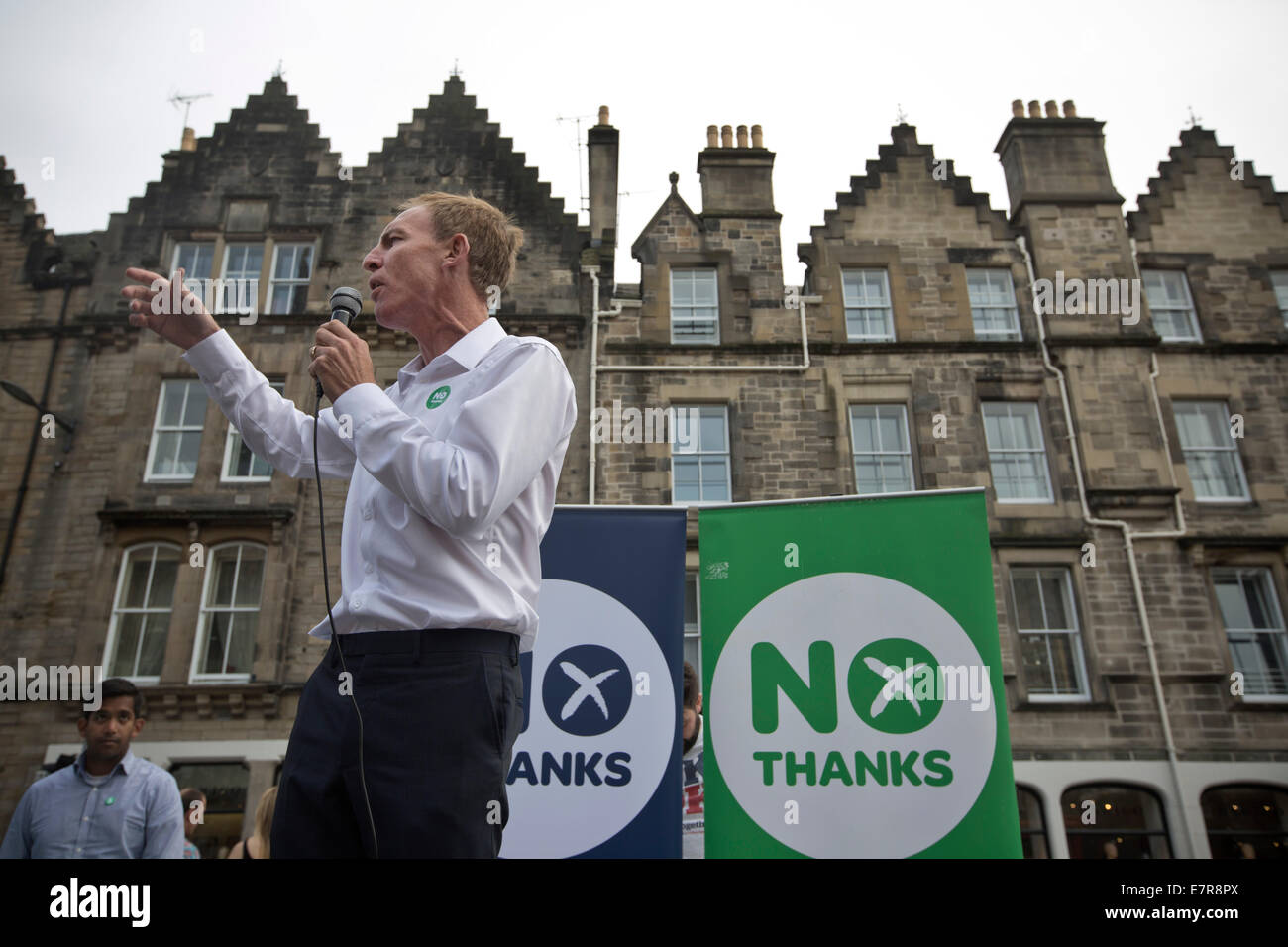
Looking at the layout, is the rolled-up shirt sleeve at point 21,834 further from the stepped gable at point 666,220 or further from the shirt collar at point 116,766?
the stepped gable at point 666,220

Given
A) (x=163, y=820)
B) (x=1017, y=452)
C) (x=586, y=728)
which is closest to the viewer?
(x=586, y=728)

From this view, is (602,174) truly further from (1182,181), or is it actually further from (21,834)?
(21,834)

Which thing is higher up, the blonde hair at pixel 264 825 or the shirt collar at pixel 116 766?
the shirt collar at pixel 116 766

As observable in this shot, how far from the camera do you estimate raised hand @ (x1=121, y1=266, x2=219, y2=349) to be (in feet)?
7.29

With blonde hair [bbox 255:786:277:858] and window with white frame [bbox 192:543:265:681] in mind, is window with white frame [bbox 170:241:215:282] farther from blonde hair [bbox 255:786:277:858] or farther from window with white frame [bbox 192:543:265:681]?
blonde hair [bbox 255:786:277:858]

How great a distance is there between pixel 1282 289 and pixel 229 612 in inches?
846

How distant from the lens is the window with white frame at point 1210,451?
54.4 ft

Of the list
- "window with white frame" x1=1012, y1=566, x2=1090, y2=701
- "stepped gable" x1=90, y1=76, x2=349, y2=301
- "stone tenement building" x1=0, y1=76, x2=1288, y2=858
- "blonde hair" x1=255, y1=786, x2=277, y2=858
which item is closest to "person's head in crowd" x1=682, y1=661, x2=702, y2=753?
"blonde hair" x1=255, y1=786, x2=277, y2=858

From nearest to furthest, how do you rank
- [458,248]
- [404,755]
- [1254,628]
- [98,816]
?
[404,755], [458,248], [98,816], [1254,628]

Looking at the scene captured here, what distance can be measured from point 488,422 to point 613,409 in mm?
14760

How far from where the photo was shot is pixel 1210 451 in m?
16.8

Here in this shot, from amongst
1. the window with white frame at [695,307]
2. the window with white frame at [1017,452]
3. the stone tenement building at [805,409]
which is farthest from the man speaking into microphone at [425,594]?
the window with white frame at [1017,452]

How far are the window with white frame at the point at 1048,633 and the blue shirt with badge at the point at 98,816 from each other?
45.1 feet

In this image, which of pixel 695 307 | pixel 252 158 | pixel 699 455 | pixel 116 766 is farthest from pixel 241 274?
pixel 116 766
